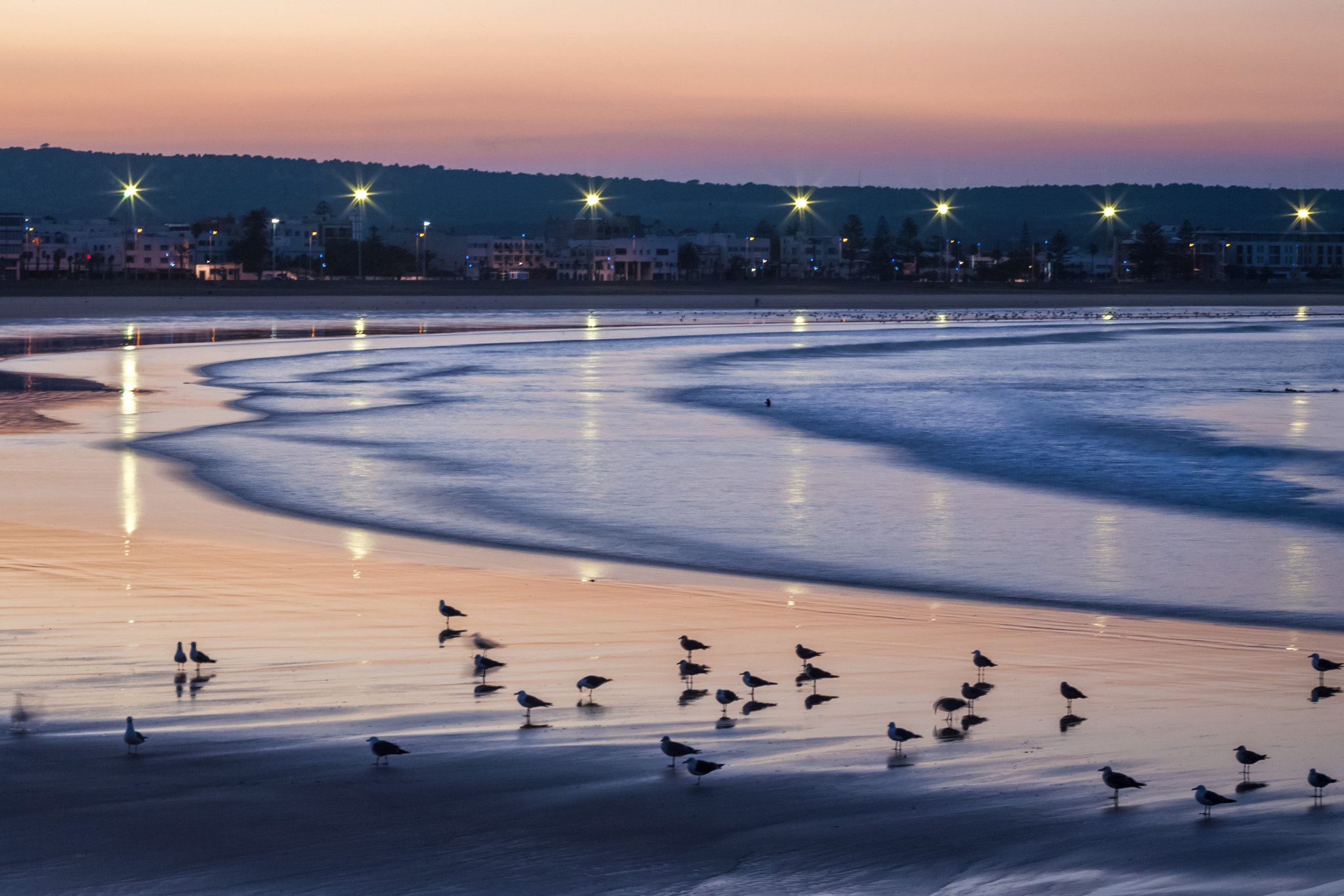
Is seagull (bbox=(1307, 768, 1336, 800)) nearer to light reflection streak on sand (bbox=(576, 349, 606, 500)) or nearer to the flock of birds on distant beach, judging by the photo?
the flock of birds on distant beach

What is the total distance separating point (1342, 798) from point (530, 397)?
1132 inches

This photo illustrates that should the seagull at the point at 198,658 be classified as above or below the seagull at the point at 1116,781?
below

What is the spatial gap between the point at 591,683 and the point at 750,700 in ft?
3.31

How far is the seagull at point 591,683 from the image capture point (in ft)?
30.1

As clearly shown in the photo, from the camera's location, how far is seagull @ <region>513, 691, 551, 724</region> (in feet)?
28.4

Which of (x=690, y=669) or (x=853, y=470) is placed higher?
(x=690, y=669)

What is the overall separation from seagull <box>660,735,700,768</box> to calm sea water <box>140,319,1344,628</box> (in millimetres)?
5922

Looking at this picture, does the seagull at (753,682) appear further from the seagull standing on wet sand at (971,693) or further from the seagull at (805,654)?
the seagull standing on wet sand at (971,693)

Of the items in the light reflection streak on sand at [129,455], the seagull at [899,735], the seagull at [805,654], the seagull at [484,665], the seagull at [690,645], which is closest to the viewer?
the seagull at [899,735]

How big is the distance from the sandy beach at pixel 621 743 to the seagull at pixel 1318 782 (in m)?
0.10

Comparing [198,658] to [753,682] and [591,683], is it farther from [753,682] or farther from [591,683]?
[753,682]

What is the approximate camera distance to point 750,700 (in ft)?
30.4

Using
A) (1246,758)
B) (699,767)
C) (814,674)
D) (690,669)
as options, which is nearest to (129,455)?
(690,669)

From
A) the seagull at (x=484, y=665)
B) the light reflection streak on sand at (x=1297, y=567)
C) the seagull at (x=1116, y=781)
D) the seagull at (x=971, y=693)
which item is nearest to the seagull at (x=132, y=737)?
the seagull at (x=484, y=665)
